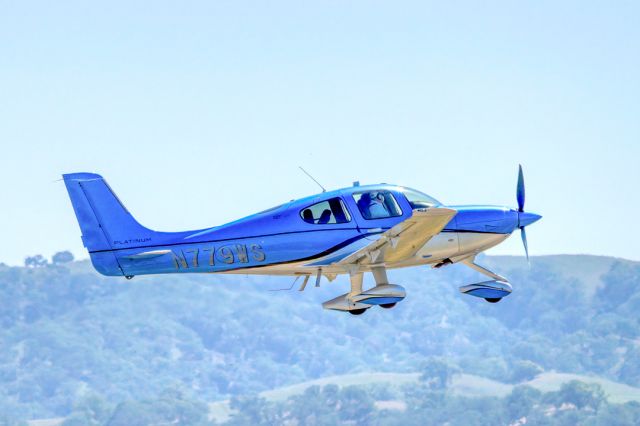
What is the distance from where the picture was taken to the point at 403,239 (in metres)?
34.5

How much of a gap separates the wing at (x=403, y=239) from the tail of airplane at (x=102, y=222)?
16.5 ft

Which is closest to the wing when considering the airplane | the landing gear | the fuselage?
the airplane

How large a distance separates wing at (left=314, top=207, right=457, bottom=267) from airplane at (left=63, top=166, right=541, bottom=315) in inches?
1.0

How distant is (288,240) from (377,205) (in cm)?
243

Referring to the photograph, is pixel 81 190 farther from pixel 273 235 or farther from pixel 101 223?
pixel 273 235

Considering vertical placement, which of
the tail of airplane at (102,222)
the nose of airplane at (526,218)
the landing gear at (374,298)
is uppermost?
the tail of airplane at (102,222)

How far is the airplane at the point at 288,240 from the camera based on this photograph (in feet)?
114

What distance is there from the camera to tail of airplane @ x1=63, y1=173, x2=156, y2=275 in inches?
1385

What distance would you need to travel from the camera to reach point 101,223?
35.3 metres

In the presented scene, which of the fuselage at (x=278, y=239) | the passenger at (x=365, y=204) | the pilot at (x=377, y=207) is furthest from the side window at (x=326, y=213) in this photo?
the pilot at (x=377, y=207)

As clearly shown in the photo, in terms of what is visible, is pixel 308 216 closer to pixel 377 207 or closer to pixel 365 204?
pixel 365 204

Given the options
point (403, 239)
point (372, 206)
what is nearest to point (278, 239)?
point (372, 206)

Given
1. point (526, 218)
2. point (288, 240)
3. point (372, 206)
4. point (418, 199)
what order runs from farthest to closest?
point (526, 218) → point (418, 199) → point (372, 206) → point (288, 240)

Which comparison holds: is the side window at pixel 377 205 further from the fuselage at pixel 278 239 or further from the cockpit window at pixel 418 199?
the cockpit window at pixel 418 199
